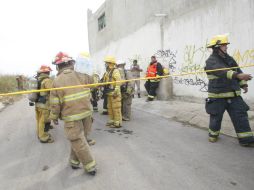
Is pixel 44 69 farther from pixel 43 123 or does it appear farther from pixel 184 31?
pixel 184 31

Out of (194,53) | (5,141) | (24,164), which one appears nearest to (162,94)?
(194,53)

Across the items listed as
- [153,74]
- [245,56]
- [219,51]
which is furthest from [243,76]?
[153,74]

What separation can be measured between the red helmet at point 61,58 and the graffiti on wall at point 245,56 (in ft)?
15.3

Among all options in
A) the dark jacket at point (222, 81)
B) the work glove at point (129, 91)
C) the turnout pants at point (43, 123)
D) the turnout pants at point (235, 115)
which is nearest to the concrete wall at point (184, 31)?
the dark jacket at point (222, 81)

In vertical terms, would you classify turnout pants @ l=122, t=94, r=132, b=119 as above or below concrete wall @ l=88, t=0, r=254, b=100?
below

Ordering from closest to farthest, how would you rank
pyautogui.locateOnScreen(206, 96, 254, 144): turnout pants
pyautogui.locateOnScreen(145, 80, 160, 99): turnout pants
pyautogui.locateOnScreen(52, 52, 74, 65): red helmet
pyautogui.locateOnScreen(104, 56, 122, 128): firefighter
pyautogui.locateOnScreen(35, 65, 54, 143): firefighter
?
pyautogui.locateOnScreen(52, 52, 74, 65): red helmet → pyautogui.locateOnScreen(206, 96, 254, 144): turnout pants → pyautogui.locateOnScreen(35, 65, 54, 143): firefighter → pyautogui.locateOnScreen(104, 56, 122, 128): firefighter → pyautogui.locateOnScreen(145, 80, 160, 99): turnout pants

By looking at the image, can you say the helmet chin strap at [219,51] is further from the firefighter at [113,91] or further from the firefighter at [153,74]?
the firefighter at [153,74]

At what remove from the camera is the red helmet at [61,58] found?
3.62 m

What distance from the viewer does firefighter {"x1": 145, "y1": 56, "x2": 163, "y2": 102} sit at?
932 centimetres

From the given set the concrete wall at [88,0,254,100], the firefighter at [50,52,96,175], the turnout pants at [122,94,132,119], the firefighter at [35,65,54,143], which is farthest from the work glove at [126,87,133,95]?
the firefighter at [50,52,96,175]

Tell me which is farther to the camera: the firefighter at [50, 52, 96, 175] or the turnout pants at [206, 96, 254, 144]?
the turnout pants at [206, 96, 254, 144]

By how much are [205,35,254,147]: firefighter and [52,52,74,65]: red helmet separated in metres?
2.41

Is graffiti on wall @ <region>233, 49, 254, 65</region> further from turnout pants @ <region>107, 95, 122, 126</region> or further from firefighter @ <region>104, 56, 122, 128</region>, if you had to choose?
turnout pants @ <region>107, 95, 122, 126</region>

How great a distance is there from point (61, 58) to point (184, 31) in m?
6.04
